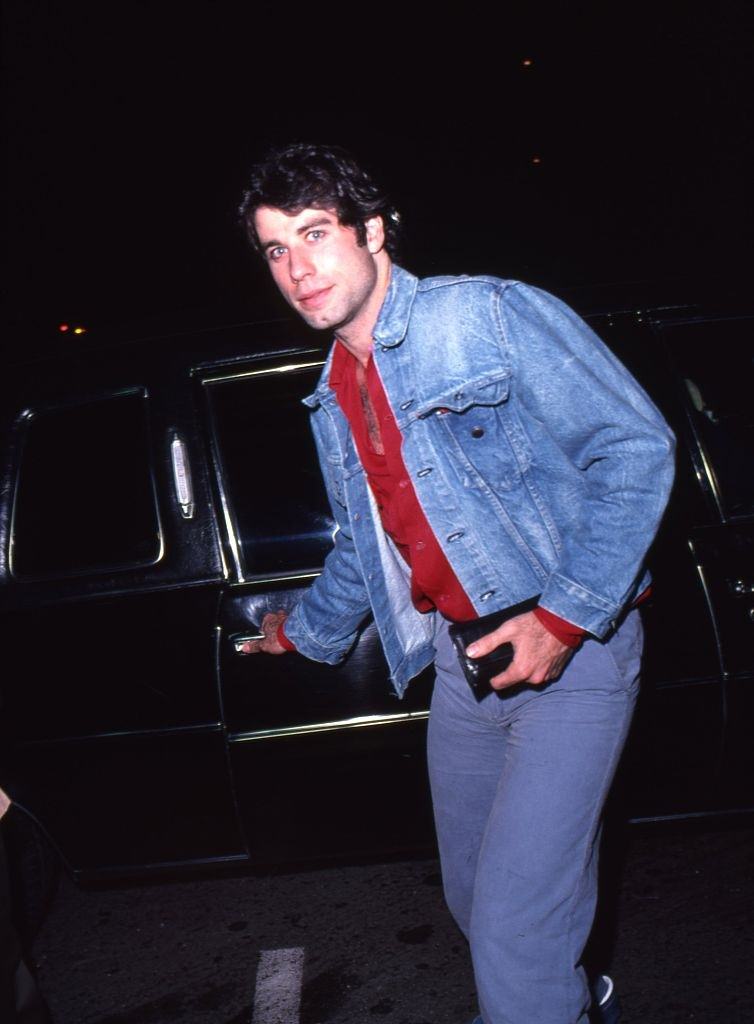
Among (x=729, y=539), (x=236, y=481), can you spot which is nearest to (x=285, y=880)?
(x=236, y=481)

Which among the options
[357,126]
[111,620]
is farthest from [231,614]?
[357,126]

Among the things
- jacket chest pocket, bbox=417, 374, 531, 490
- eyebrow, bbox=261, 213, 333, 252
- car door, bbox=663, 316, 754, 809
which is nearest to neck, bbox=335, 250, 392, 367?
eyebrow, bbox=261, 213, 333, 252

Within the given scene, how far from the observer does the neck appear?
1.66 metres

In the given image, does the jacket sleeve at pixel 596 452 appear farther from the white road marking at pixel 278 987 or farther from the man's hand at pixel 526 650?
the white road marking at pixel 278 987

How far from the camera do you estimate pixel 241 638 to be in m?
2.25

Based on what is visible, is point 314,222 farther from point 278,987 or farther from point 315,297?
point 278,987

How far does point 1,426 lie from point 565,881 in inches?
81.4

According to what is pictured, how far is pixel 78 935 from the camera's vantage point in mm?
2717

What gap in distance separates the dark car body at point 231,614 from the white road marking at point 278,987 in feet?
1.11

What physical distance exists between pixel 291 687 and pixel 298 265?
1233 mm

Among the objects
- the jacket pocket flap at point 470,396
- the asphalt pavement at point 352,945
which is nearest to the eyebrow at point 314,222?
the jacket pocket flap at point 470,396

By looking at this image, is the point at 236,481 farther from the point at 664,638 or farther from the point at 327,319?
the point at 664,638

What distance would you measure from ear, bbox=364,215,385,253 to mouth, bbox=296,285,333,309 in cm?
17

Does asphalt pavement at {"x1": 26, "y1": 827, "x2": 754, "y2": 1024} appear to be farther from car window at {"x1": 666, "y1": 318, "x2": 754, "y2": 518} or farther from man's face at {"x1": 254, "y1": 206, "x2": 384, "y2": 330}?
man's face at {"x1": 254, "y1": 206, "x2": 384, "y2": 330}
